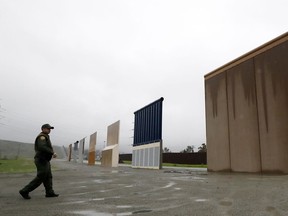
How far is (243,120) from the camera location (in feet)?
55.9

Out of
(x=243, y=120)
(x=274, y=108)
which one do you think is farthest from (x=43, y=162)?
(x=243, y=120)

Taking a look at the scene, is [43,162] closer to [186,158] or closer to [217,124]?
[217,124]

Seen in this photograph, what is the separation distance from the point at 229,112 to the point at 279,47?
202 inches

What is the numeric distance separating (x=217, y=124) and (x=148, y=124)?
10.6 meters

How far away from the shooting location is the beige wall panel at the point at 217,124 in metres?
18.6

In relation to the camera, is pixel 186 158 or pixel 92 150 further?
pixel 92 150

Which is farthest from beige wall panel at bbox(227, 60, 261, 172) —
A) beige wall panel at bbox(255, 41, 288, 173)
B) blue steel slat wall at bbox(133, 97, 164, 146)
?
blue steel slat wall at bbox(133, 97, 164, 146)

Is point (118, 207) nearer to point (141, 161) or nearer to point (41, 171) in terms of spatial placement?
point (41, 171)

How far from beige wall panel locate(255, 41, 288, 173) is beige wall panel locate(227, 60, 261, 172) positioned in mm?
500

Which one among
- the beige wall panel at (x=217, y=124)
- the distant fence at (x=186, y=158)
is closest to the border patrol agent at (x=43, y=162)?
the beige wall panel at (x=217, y=124)

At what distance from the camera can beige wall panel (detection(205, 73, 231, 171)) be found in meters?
18.6

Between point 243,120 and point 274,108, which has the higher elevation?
point 274,108

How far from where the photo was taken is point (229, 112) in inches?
728

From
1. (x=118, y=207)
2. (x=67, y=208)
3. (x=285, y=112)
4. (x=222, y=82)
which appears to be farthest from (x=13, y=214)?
(x=222, y=82)
